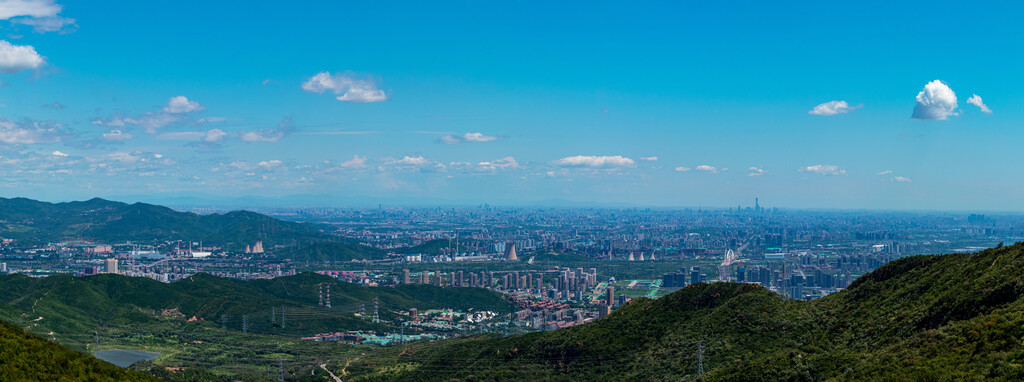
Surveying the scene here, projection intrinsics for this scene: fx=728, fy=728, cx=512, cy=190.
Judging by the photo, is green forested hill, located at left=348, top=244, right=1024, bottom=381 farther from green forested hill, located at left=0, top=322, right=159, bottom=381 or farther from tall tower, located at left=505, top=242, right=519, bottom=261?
tall tower, located at left=505, top=242, right=519, bottom=261

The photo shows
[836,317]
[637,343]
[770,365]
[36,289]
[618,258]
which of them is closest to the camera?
[770,365]

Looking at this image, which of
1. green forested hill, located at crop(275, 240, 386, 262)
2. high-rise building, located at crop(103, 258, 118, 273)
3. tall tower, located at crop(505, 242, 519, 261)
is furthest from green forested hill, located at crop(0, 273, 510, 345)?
tall tower, located at crop(505, 242, 519, 261)

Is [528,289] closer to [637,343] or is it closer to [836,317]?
[637,343]

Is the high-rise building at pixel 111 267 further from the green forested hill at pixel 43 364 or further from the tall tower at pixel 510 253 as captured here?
the green forested hill at pixel 43 364

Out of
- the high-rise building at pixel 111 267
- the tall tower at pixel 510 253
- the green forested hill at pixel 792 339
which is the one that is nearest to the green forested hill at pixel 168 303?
the green forested hill at pixel 792 339

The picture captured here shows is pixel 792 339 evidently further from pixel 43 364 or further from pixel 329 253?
pixel 329 253

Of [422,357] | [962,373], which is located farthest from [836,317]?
[422,357]

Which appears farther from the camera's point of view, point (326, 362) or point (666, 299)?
point (326, 362)
